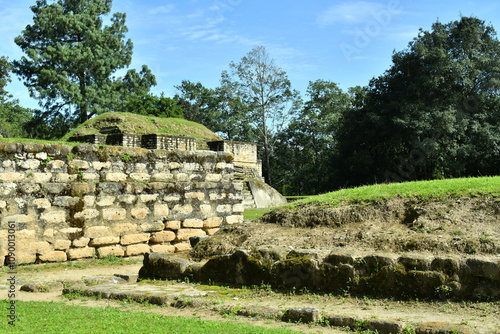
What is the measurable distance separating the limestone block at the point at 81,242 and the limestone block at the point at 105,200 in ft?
2.21

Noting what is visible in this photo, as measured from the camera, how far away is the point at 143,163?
28.1ft

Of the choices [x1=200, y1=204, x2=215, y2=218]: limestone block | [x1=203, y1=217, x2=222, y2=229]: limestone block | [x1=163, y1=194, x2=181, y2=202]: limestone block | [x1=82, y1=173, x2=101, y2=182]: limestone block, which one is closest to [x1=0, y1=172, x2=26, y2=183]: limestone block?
[x1=82, y1=173, x2=101, y2=182]: limestone block

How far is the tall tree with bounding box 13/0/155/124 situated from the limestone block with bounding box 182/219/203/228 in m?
25.9

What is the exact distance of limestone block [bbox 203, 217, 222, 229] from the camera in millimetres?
9016

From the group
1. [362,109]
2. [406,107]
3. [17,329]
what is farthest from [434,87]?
[17,329]

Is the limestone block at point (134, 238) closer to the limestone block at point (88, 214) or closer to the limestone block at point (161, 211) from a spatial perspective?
the limestone block at point (161, 211)

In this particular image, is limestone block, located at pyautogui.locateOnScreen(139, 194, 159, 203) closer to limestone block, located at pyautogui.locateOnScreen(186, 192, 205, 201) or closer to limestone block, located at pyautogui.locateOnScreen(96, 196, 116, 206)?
limestone block, located at pyautogui.locateOnScreen(96, 196, 116, 206)

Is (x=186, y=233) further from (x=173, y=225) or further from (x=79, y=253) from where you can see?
(x=79, y=253)

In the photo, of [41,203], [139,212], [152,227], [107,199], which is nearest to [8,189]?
[41,203]

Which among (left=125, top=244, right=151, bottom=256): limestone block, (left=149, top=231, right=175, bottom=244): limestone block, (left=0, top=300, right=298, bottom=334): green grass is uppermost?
(left=149, top=231, right=175, bottom=244): limestone block

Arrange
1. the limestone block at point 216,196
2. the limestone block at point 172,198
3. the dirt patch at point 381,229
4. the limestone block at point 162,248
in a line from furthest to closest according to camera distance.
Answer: the limestone block at point 216,196
the limestone block at point 172,198
the limestone block at point 162,248
the dirt patch at point 381,229

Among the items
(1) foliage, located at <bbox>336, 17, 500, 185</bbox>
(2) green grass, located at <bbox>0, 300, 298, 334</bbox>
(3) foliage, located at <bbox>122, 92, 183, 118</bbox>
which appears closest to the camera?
(2) green grass, located at <bbox>0, 300, 298, 334</bbox>

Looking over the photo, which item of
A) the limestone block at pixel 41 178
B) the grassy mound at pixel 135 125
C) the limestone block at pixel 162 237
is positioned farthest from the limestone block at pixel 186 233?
the grassy mound at pixel 135 125

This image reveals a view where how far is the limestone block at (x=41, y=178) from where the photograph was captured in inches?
287
